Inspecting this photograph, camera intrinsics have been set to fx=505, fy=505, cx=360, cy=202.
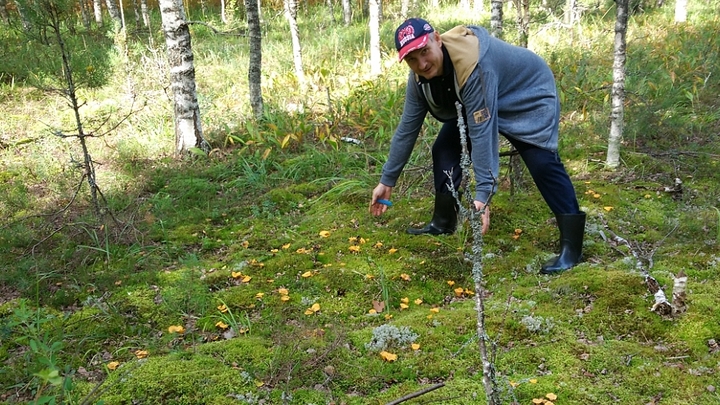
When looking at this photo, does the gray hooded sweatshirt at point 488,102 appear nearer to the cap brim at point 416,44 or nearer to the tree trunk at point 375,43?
the cap brim at point 416,44

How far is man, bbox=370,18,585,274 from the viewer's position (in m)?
3.25

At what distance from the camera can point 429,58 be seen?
10.5 ft

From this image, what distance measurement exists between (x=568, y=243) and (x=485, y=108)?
49.4 inches

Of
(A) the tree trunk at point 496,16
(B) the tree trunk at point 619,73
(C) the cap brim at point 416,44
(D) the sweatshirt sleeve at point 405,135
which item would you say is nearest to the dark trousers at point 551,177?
(D) the sweatshirt sleeve at point 405,135

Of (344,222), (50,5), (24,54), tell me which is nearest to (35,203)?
(50,5)

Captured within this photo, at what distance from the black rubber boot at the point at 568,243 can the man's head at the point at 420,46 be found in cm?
145

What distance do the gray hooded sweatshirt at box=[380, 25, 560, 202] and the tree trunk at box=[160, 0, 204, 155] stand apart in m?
4.17

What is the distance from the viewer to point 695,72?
821 cm

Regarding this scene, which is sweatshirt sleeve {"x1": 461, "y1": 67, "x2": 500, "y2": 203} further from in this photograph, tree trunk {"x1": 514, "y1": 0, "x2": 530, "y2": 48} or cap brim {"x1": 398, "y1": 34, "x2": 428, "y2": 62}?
tree trunk {"x1": 514, "y1": 0, "x2": 530, "y2": 48}

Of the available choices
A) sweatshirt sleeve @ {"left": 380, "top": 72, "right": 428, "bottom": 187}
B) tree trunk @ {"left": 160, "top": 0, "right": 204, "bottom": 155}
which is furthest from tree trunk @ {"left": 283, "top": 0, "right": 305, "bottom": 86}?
sweatshirt sleeve @ {"left": 380, "top": 72, "right": 428, "bottom": 187}

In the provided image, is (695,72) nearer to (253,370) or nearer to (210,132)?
(210,132)

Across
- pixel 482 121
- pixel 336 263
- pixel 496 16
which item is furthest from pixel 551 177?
pixel 496 16

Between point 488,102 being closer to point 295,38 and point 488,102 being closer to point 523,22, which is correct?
point 523,22

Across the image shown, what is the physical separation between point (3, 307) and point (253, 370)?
Answer: 7.31ft
